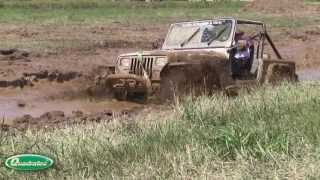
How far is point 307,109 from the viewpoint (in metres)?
9.44

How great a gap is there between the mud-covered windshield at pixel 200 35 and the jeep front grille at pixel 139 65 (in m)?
0.96

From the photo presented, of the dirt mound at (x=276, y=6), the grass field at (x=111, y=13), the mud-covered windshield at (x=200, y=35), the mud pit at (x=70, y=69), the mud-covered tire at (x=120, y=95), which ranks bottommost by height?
the dirt mound at (x=276, y=6)

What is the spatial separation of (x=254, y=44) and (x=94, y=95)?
11.2ft

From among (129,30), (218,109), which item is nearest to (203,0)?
(129,30)

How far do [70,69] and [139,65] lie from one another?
573cm

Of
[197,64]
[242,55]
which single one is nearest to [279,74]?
[242,55]

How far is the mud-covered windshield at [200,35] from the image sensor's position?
14.8 metres

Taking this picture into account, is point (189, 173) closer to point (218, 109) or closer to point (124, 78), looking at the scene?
point (218, 109)

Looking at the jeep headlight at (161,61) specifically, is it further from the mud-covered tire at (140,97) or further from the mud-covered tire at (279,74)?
the mud-covered tire at (279,74)

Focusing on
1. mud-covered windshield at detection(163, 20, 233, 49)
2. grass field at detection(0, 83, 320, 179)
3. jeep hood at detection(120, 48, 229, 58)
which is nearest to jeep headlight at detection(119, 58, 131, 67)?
jeep hood at detection(120, 48, 229, 58)

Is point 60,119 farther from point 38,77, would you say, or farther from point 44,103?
point 38,77

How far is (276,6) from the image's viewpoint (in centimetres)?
5150

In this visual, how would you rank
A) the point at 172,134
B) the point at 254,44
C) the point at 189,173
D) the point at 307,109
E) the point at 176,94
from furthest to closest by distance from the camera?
Result: the point at 254,44 → the point at 176,94 → the point at 307,109 → the point at 172,134 → the point at 189,173

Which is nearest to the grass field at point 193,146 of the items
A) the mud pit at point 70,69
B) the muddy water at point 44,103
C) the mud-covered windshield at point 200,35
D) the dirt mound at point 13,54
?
the mud pit at point 70,69
